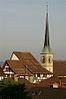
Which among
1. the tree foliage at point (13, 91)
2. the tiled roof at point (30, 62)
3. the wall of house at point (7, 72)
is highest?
the tiled roof at point (30, 62)

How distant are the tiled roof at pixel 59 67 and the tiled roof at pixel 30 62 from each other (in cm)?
985

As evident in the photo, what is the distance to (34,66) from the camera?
4820 inches

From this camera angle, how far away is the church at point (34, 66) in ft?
379

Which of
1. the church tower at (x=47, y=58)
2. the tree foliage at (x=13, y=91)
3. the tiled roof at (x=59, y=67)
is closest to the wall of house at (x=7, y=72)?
the church tower at (x=47, y=58)

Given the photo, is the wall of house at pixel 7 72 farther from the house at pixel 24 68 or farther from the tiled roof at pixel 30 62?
the tiled roof at pixel 30 62

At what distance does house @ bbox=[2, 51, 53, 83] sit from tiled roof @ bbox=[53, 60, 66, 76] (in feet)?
32.3

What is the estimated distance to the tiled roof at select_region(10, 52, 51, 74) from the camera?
120250mm

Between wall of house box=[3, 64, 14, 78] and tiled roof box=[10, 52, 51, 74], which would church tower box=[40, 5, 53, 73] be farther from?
wall of house box=[3, 64, 14, 78]

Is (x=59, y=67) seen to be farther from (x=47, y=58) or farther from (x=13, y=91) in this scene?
(x=13, y=91)

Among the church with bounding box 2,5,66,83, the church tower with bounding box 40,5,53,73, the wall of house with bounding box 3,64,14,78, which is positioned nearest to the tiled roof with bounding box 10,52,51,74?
the church with bounding box 2,5,66,83

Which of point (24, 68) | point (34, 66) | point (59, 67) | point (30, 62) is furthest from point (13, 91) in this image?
point (59, 67)

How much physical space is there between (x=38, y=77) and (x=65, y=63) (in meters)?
20.6

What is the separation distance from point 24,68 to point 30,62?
636cm

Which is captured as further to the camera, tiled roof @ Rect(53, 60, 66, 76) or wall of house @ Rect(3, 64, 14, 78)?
tiled roof @ Rect(53, 60, 66, 76)
